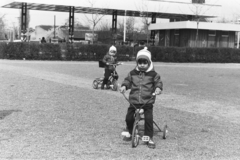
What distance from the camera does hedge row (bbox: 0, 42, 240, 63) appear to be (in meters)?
26.5

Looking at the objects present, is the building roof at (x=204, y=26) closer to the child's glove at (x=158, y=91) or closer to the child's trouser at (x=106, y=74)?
the child's trouser at (x=106, y=74)

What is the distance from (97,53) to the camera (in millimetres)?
28109

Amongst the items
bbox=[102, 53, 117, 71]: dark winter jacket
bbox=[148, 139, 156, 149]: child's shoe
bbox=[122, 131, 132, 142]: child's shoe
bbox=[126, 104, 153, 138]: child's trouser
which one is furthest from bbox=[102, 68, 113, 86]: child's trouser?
bbox=[148, 139, 156, 149]: child's shoe

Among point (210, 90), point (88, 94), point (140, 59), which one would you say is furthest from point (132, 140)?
point (210, 90)

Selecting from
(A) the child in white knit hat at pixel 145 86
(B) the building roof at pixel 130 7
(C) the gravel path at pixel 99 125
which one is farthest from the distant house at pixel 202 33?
(A) the child in white knit hat at pixel 145 86

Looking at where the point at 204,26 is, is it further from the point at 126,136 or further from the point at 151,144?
the point at 151,144

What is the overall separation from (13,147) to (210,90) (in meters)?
8.81

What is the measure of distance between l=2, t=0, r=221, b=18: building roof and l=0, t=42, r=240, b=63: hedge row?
10.8 meters

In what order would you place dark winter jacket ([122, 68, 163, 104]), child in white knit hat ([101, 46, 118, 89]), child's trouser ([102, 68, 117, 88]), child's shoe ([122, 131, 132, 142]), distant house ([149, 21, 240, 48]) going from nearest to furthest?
dark winter jacket ([122, 68, 163, 104])
child's shoe ([122, 131, 132, 142])
child in white knit hat ([101, 46, 118, 89])
child's trouser ([102, 68, 117, 88])
distant house ([149, 21, 240, 48])

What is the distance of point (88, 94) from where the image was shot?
1043 centimetres

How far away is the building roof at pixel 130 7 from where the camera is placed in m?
38.1

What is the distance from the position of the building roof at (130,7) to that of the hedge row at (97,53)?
1082cm

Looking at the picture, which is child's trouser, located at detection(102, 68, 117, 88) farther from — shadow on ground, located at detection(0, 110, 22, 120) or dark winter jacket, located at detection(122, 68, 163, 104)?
dark winter jacket, located at detection(122, 68, 163, 104)

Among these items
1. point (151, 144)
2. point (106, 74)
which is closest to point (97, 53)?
point (106, 74)
